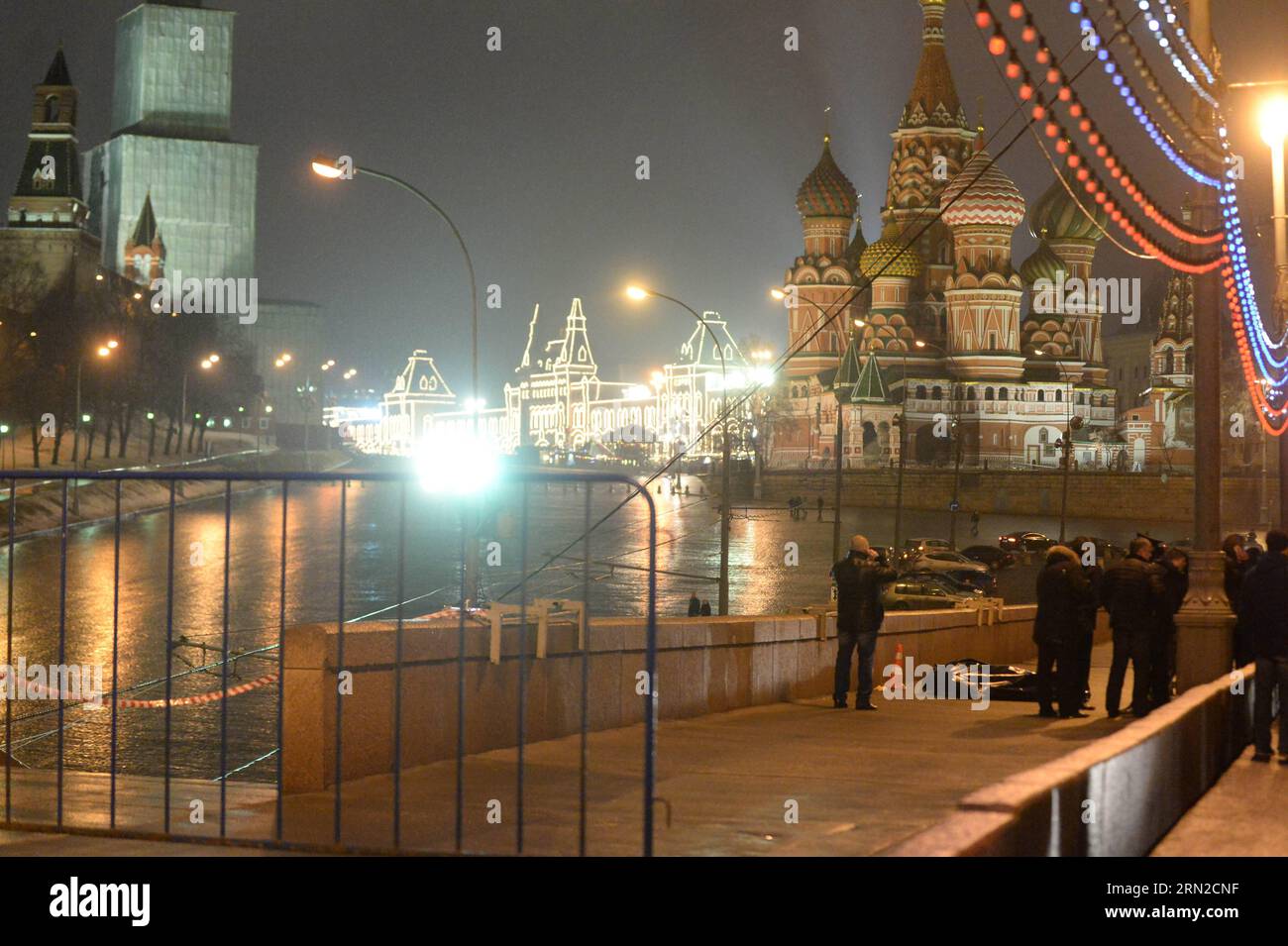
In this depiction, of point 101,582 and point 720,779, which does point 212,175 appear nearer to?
point 101,582

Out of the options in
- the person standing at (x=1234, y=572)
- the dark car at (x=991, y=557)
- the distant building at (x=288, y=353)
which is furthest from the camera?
the distant building at (x=288, y=353)

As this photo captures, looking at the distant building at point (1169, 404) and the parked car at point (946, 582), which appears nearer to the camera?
the parked car at point (946, 582)

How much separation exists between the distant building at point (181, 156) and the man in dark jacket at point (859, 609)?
14260 cm

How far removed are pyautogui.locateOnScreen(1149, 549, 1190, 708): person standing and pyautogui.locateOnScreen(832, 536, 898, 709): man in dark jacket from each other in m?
2.43

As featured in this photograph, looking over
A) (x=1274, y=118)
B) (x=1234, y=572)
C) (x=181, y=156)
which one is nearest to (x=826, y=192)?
(x=181, y=156)

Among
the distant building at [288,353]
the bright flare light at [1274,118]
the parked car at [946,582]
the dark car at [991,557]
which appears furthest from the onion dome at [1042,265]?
the bright flare light at [1274,118]

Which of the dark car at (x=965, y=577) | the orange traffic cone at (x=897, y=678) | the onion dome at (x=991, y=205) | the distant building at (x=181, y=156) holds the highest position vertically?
the distant building at (x=181, y=156)

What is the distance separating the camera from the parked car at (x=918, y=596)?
33.9 metres

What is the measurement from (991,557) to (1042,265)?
6907 centimetres

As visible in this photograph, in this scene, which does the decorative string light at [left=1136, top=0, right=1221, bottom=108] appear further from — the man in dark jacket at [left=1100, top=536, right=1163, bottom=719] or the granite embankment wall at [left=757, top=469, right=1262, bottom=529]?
the granite embankment wall at [left=757, top=469, right=1262, bottom=529]

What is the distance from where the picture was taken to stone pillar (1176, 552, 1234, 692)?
547 inches

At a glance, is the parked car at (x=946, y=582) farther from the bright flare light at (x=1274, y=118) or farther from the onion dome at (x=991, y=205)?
the onion dome at (x=991, y=205)

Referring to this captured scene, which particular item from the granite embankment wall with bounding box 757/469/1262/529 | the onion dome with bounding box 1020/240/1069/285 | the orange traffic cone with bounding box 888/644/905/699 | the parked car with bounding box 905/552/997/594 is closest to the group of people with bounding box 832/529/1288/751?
the orange traffic cone with bounding box 888/644/905/699

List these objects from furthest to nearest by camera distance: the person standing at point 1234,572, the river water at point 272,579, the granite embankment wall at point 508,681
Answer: the river water at point 272,579, the person standing at point 1234,572, the granite embankment wall at point 508,681
